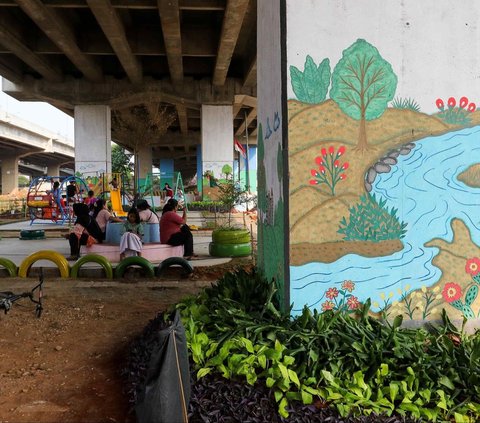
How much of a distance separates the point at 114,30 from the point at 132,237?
34.4 ft

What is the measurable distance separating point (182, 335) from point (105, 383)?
4.84ft

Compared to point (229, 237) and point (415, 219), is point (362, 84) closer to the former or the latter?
point (415, 219)

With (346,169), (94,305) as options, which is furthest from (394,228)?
(94,305)

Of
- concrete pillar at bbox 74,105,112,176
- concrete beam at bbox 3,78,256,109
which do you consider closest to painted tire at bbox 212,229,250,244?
concrete beam at bbox 3,78,256,109

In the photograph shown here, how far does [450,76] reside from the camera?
448cm

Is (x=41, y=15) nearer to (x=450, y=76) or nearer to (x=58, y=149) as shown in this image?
(x=450, y=76)

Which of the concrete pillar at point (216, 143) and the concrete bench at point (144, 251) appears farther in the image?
the concrete pillar at point (216, 143)

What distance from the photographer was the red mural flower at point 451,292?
4.50 meters

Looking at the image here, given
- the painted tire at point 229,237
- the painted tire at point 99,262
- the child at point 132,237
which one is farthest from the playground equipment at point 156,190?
the painted tire at point 99,262

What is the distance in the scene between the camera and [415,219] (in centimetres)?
446

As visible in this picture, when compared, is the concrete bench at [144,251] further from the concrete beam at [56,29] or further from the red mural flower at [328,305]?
the concrete beam at [56,29]

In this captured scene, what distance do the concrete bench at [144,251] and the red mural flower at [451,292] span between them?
23.1 feet

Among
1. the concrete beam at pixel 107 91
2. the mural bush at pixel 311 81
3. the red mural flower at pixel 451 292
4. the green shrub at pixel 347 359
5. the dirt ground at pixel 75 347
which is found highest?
the concrete beam at pixel 107 91

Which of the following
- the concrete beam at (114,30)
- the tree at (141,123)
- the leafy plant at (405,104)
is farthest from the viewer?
the tree at (141,123)
